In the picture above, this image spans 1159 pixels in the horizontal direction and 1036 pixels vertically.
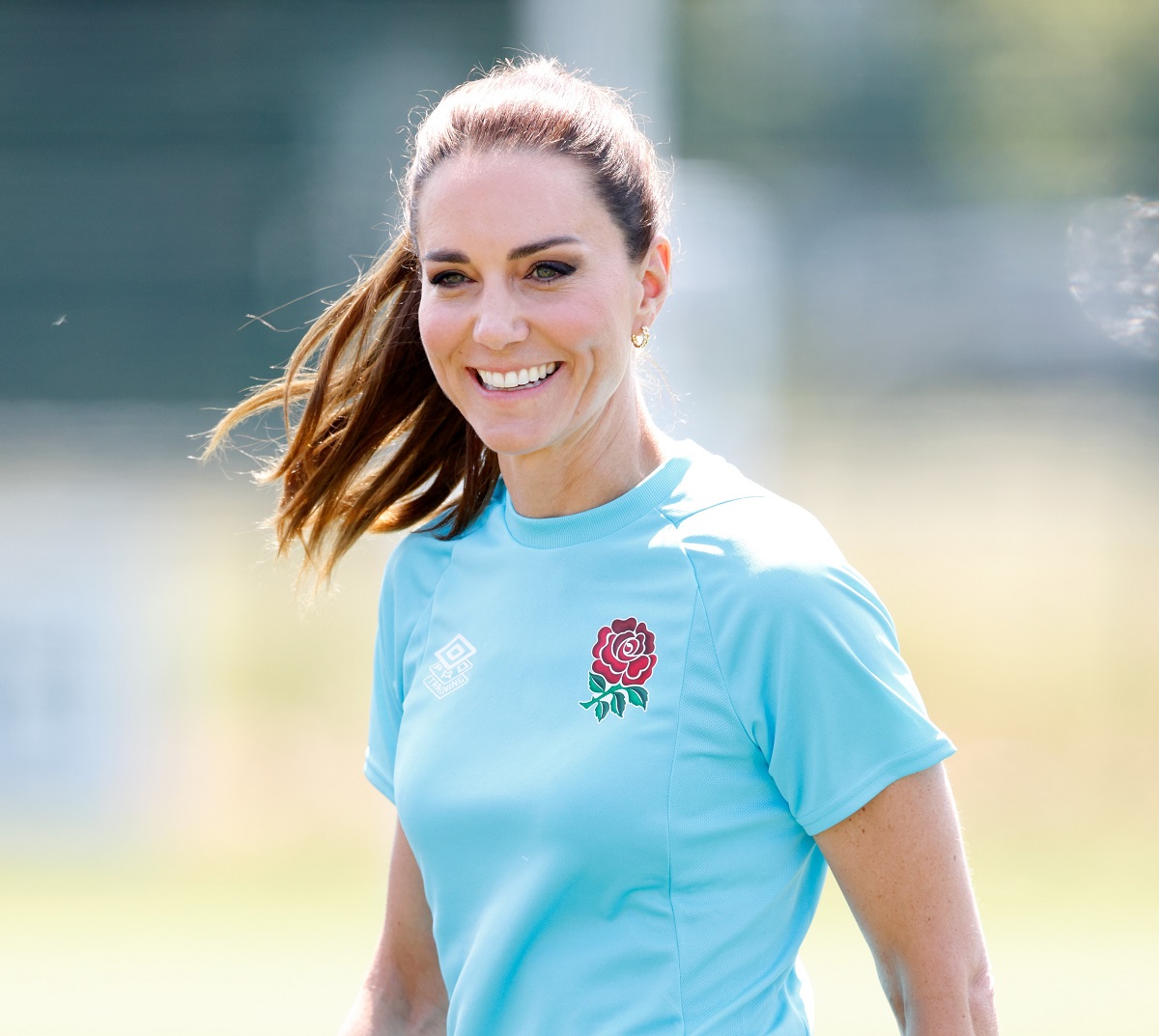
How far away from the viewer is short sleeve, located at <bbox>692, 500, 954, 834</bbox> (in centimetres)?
163

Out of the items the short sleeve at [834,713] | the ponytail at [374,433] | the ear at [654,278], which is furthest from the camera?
the ponytail at [374,433]

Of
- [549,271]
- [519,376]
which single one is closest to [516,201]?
[549,271]

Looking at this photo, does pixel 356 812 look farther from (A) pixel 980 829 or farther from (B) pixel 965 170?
(B) pixel 965 170

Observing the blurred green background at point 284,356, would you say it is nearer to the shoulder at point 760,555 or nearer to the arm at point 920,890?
the shoulder at point 760,555

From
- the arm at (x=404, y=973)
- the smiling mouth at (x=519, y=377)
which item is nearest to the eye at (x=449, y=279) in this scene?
the smiling mouth at (x=519, y=377)

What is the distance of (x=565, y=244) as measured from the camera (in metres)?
1.83

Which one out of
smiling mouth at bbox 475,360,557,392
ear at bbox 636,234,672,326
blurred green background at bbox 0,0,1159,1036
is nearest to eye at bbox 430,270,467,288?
smiling mouth at bbox 475,360,557,392

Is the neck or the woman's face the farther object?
the neck

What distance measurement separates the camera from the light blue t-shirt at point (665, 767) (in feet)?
5.40

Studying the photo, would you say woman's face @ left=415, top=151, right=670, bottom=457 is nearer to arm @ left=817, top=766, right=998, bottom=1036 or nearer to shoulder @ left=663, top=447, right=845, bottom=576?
shoulder @ left=663, top=447, right=845, bottom=576

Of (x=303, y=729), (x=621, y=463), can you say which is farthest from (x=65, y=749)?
(x=621, y=463)

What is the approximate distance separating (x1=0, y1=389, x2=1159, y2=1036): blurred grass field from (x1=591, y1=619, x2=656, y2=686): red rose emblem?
3328 millimetres

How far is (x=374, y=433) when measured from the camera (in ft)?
7.66

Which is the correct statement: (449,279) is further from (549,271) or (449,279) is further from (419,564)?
(419,564)
